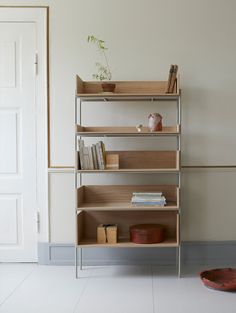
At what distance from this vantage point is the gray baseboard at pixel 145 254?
3.26 metres

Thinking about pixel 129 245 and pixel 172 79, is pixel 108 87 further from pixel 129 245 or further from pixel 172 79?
pixel 129 245

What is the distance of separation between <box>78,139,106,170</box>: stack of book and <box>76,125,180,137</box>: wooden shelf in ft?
0.33

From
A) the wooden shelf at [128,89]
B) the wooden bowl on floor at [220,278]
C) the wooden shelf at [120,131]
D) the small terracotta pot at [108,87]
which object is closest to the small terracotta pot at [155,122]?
the wooden shelf at [120,131]

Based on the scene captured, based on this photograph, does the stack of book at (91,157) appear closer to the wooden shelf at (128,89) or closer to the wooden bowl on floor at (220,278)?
the wooden shelf at (128,89)

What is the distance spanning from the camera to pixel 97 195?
10.7 ft

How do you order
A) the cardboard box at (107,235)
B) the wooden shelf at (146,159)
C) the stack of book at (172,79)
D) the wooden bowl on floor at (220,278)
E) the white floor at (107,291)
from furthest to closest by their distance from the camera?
the wooden shelf at (146,159) → the cardboard box at (107,235) → the stack of book at (172,79) → the wooden bowl on floor at (220,278) → the white floor at (107,291)

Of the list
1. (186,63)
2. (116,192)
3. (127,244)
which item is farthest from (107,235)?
(186,63)

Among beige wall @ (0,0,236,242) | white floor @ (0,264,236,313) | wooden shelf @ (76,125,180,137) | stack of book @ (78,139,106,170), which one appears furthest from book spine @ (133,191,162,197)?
white floor @ (0,264,236,313)

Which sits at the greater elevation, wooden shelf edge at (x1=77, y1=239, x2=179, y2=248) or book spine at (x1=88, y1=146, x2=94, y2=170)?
book spine at (x1=88, y1=146, x2=94, y2=170)

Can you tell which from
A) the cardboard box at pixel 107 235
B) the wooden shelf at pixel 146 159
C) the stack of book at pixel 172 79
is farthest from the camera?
the wooden shelf at pixel 146 159

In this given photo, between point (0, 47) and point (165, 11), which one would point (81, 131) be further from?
point (165, 11)

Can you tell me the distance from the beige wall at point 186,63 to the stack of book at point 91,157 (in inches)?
15.6

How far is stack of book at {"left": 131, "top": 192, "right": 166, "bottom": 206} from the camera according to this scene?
2.96 metres

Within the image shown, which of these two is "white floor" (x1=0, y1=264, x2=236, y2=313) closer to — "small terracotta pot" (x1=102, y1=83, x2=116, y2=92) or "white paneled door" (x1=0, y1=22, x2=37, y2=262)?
"white paneled door" (x1=0, y1=22, x2=37, y2=262)
